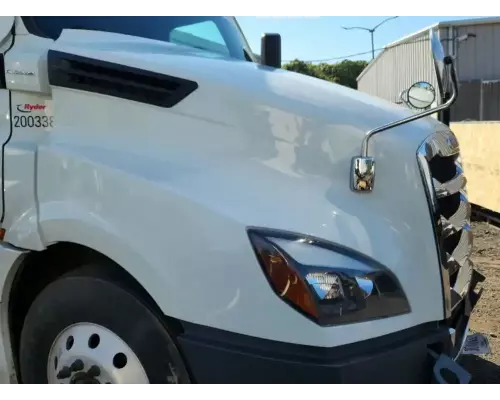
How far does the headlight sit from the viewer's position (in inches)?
80.4

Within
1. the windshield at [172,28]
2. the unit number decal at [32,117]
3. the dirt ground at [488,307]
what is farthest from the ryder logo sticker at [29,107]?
the dirt ground at [488,307]

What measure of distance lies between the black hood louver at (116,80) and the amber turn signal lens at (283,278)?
770mm

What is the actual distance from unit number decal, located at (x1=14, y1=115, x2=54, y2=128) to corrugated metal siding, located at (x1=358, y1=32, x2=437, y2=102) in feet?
60.4

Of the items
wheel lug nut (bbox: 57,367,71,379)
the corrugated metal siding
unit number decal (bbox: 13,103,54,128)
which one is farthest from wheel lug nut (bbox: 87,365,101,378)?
the corrugated metal siding

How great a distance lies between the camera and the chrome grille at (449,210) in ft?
7.74

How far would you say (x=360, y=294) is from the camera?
209 cm

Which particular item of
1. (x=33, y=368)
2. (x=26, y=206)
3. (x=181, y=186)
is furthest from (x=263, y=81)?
(x=33, y=368)

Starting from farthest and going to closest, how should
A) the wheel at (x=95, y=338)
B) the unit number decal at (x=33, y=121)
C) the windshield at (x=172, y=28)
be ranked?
the windshield at (x=172, y=28) < the unit number decal at (x=33, y=121) < the wheel at (x=95, y=338)

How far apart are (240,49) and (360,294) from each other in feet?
7.11

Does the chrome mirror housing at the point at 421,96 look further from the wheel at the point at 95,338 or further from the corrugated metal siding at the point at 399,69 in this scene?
the corrugated metal siding at the point at 399,69

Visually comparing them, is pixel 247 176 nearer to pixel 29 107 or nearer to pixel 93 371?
pixel 93 371

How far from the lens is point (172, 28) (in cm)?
328

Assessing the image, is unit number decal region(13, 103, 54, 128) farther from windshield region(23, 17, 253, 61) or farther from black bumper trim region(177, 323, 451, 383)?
black bumper trim region(177, 323, 451, 383)

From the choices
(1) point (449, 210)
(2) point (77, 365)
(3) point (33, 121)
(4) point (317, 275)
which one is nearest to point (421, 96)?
(1) point (449, 210)
